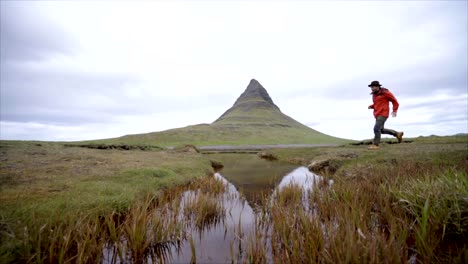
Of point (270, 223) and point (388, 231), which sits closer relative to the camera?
point (388, 231)

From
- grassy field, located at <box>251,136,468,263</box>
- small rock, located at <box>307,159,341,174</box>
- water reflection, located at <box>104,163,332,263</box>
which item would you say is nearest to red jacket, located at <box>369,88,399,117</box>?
small rock, located at <box>307,159,341,174</box>

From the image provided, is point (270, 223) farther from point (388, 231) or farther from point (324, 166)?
point (324, 166)

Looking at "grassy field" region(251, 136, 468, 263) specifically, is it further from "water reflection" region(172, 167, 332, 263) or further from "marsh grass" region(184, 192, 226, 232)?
"marsh grass" region(184, 192, 226, 232)

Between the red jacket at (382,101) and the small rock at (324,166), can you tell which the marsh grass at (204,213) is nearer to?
the small rock at (324,166)

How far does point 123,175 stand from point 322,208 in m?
8.67

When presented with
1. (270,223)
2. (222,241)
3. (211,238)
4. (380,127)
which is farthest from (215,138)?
(222,241)

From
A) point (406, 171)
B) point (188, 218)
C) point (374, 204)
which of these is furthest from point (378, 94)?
point (188, 218)

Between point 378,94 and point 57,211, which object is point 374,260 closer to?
point 57,211

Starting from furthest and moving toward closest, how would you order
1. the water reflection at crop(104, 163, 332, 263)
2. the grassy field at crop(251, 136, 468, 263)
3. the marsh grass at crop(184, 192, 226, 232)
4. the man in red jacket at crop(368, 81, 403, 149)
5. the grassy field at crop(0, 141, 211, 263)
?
1. the man in red jacket at crop(368, 81, 403, 149)
2. the marsh grass at crop(184, 192, 226, 232)
3. the water reflection at crop(104, 163, 332, 263)
4. the grassy field at crop(0, 141, 211, 263)
5. the grassy field at crop(251, 136, 468, 263)

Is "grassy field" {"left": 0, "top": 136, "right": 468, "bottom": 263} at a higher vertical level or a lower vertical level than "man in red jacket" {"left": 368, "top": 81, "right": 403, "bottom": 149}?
lower

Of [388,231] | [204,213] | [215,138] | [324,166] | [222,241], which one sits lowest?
[222,241]

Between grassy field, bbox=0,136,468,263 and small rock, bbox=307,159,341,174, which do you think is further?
small rock, bbox=307,159,341,174

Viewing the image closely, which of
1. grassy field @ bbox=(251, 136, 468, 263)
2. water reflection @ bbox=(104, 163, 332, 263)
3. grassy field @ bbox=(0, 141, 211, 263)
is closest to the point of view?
grassy field @ bbox=(251, 136, 468, 263)

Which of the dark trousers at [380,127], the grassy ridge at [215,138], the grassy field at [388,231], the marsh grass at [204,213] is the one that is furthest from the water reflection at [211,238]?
the grassy ridge at [215,138]
